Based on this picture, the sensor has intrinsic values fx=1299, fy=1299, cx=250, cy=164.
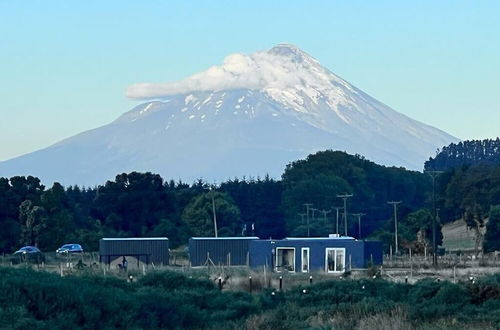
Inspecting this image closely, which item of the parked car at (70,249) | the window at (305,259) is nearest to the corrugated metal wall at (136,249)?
the parked car at (70,249)

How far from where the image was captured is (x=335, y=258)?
5841 centimetres

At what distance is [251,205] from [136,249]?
39000 millimetres

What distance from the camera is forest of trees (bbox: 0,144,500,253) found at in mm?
73363

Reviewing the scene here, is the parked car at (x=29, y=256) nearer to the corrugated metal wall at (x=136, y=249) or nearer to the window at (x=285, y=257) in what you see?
the corrugated metal wall at (x=136, y=249)

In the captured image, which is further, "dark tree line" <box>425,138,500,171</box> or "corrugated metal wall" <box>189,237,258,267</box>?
"dark tree line" <box>425,138,500,171</box>

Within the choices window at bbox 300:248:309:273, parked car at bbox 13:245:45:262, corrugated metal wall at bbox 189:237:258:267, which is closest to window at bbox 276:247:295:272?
window at bbox 300:248:309:273

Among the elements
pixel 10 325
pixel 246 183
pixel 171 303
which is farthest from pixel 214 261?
pixel 246 183

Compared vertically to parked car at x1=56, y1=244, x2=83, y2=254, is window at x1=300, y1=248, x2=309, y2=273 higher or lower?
lower

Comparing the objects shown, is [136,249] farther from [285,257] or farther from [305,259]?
[305,259]

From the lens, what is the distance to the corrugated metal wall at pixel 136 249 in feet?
208

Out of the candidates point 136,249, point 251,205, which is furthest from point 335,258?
point 251,205

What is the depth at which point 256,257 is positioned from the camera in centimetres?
6147

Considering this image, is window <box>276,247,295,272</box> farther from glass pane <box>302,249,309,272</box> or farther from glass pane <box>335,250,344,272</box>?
glass pane <box>335,250,344,272</box>

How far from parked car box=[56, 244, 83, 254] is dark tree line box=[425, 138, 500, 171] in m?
95.4
